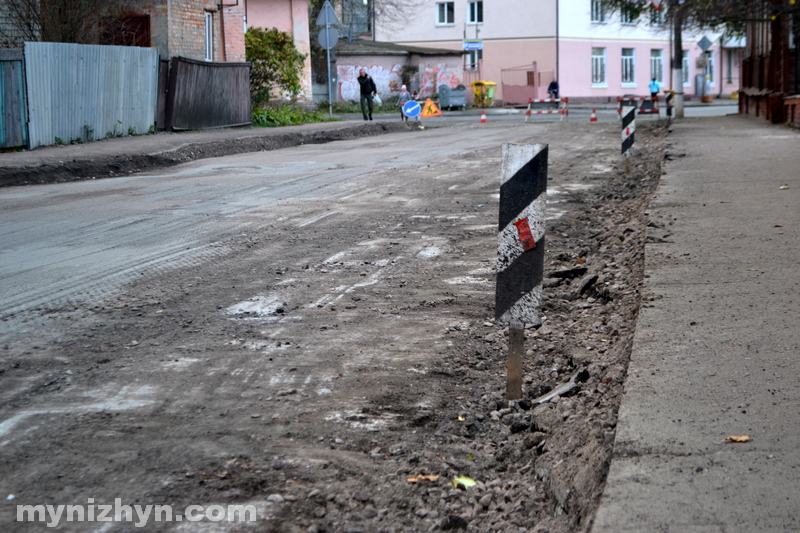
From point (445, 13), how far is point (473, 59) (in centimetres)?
368

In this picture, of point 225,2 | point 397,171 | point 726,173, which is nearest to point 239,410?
point 726,173

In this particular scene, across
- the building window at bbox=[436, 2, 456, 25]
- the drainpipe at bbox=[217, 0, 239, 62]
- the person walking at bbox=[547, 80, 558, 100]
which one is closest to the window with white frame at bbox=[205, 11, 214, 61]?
the drainpipe at bbox=[217, 0, 239, 62]

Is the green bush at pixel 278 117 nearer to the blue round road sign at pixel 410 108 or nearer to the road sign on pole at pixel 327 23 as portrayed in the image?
the road sign on pole at pixel 327 23

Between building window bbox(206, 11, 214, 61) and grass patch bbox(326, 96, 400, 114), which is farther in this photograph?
grass patch bbox(326, 96, 400, 114)

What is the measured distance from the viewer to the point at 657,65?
58.4 m

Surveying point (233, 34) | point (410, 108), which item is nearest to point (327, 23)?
point (233, 34)

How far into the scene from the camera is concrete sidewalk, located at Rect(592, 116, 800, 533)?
101 inches

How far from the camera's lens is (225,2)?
28297 millimetres

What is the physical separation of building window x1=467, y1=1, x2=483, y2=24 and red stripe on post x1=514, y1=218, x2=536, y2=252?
174ft

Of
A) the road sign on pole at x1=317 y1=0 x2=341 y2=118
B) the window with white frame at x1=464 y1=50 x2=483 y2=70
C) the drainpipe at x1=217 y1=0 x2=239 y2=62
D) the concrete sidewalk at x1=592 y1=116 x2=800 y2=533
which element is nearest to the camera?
the concrete sidewalk at x1=592 y1=116 x2=800 y2=533

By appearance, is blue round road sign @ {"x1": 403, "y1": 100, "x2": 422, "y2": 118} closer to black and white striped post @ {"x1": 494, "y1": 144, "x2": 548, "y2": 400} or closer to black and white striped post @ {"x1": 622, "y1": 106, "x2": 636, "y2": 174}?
black and white striped post @ {"x1": 622, "y1": 106, "x2": 636, "y2": 174}

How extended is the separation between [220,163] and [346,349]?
1159 centimetres

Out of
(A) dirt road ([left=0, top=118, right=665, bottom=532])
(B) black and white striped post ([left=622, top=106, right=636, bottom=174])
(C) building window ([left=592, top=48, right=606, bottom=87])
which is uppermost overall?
(C) building window ([left=592, top=48, right=606, bottom=87])

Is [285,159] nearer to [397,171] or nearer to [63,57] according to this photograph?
[397,171]
